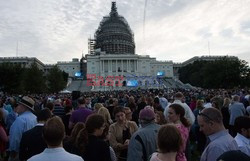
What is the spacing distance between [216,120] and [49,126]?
2.14 metres

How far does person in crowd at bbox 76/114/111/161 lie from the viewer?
158 inches

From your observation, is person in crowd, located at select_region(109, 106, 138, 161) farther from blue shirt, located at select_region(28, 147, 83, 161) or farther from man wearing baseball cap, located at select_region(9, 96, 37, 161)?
blue shirt, located at select_region(28, 147, 83, 161)

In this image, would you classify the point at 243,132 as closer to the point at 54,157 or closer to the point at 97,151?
the point at 97,151

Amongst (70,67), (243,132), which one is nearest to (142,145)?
(243,132)

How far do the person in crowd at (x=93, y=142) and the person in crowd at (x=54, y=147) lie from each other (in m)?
0.85

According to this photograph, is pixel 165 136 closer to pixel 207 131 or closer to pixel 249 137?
pixel 207 131

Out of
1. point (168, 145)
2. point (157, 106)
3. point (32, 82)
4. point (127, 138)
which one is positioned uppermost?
point (32, 82)

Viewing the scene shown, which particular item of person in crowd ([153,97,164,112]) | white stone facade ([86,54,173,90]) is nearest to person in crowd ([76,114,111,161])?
person in crowd ([153,97,164,112])

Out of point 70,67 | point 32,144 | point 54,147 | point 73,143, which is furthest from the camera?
point 70,67

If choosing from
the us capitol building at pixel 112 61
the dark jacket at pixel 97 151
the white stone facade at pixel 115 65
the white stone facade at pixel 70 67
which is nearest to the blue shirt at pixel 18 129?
the dark jacket at pixel 97 151

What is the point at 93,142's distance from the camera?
161 inches

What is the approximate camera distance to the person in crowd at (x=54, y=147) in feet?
10.3

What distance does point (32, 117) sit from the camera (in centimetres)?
638

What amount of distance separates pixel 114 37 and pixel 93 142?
11337cm
